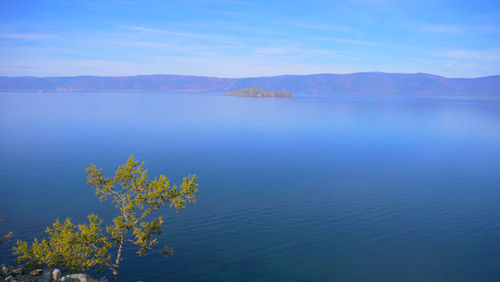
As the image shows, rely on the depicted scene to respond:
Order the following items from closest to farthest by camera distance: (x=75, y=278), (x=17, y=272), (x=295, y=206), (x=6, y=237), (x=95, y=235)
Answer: (x=95, y=235), (x=75, y=278), (x=17, y=272), (x=6, y=237), (x=295, y=206)

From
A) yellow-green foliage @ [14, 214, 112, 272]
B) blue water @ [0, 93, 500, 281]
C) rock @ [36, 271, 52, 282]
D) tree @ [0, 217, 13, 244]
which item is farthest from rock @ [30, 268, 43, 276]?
tree @ [0, 217, 13, 244]

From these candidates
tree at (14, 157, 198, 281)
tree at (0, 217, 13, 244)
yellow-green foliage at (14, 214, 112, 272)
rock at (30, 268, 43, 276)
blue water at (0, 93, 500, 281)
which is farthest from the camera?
tree at (0, 217, 13, 244)

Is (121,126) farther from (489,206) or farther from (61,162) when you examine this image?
(489,206)

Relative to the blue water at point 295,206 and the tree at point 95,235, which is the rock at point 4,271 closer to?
the tree at point 95,235

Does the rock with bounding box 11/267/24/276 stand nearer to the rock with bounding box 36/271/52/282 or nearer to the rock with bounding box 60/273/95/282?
the rock with bounding box 36/271/52/282

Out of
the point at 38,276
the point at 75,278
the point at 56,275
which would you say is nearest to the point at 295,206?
the point at 75,278

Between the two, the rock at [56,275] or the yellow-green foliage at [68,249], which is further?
the rock at [56,275]

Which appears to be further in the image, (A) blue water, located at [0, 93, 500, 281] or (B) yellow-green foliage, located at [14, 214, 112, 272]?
(A) blue water, located at [0, 93, 500, 281]

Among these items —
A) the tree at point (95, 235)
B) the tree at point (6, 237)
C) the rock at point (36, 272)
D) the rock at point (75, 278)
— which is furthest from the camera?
the tree at point (6, 237)

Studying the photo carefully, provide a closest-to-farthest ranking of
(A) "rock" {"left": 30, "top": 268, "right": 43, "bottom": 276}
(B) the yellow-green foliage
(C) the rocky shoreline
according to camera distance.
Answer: (B) the yellow-green foliage → (C) the rocky shoreline → (A) "rock" {"left": 30, "top": 268, "right": 43, "bottom": 276}

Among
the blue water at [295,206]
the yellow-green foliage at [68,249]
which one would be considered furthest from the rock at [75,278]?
the blue water at [295,206]

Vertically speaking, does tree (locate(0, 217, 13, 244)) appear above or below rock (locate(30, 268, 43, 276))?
below

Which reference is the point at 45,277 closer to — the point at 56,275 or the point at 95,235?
the point at 56,275

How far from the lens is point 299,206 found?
45094mm
